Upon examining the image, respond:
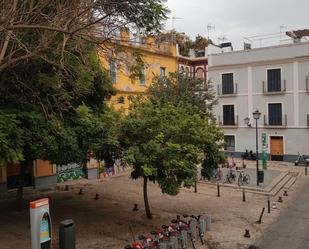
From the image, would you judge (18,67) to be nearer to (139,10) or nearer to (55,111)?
(55,111)

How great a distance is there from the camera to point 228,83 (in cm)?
3925

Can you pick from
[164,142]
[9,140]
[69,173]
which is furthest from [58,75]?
[69,173]

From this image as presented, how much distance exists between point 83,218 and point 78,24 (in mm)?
8459

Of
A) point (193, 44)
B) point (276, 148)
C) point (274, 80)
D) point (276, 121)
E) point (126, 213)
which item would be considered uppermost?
point (193, 44)

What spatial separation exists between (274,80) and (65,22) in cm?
2872

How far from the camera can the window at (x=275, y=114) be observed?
1439 inches

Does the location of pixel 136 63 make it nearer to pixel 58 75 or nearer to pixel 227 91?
pixel 58 75

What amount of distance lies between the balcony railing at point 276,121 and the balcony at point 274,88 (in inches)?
82.3

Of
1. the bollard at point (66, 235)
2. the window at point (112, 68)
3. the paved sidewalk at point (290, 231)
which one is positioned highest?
the window at point (112, 68)

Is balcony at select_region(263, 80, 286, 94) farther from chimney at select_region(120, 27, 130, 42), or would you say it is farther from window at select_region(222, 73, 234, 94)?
chimney at select_region(120, 27, 130, 42)

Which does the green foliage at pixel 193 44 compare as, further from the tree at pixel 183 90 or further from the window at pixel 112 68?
the window at pixel 112 68

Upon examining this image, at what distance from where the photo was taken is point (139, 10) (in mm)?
12453

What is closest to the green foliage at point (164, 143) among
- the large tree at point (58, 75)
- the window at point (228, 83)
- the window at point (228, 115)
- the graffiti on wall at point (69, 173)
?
the large tree at point (58, 75)

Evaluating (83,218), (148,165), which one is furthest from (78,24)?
(83,218)
